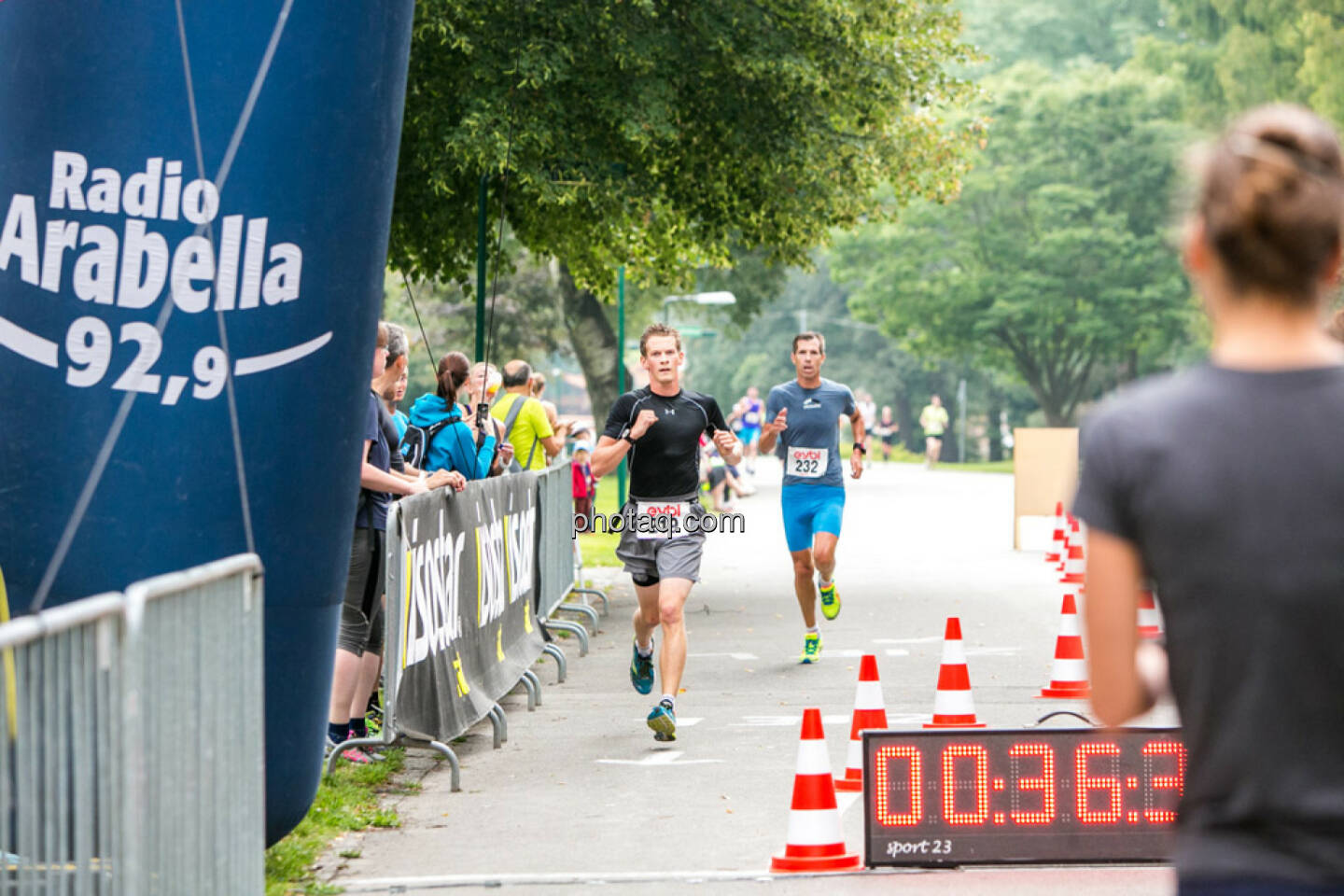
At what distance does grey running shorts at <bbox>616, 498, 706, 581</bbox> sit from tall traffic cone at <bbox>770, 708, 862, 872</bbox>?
3278 millimetres

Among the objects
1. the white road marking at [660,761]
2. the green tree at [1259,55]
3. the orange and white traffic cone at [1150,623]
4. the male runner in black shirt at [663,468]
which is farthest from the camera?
the green tree at [1259,55]

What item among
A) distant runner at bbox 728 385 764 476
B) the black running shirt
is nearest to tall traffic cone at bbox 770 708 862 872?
the black running shirt

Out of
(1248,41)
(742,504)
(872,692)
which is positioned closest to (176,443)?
(872,692)

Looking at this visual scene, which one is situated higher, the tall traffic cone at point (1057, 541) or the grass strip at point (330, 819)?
the tall traffic cone at point (1057, 541)

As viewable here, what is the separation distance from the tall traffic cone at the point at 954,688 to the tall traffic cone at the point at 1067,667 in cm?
201

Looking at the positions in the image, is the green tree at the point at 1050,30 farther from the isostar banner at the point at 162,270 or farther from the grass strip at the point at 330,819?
the isostar banner at the point at 162,270

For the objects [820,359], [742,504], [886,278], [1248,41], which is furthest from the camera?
[886,278]

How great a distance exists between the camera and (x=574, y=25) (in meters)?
15.5

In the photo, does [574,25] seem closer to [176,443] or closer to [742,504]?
[176,443]

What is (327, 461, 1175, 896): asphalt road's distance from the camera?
650 centimetres

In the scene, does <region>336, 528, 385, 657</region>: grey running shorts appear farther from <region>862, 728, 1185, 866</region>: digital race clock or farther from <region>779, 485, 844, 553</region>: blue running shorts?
<region>779, 485, 844, 553</region>: blue running shorts

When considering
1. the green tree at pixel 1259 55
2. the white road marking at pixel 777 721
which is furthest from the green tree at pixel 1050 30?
the white road marking at pixel 777 721

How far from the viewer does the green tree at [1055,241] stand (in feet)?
193

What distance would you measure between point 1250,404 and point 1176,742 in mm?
4197
